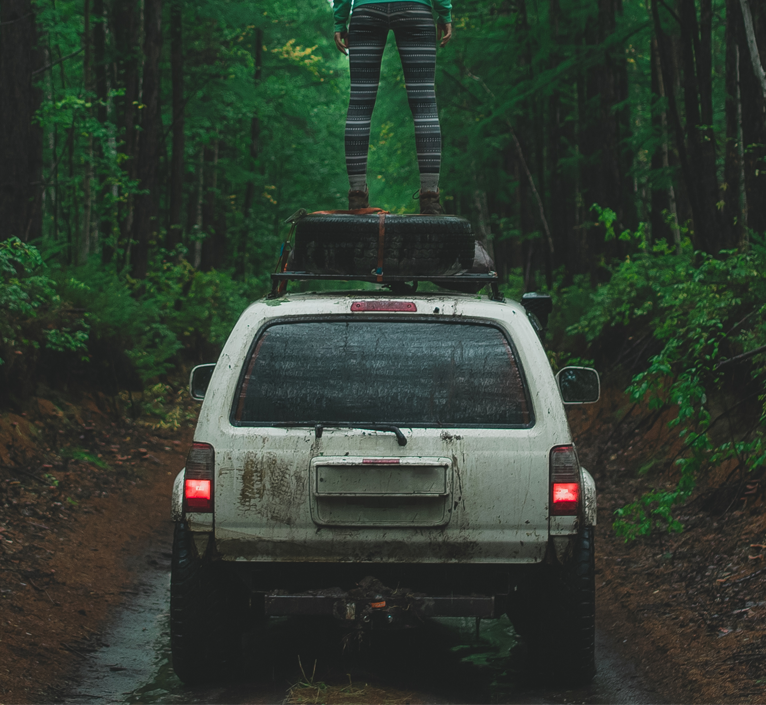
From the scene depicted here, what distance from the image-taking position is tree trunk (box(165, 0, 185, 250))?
2366cm

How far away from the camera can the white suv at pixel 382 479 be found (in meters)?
4.22

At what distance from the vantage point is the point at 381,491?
4.20 metres

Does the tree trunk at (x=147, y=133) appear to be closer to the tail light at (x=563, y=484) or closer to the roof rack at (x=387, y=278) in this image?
the roof rack at (x=387, y=278)

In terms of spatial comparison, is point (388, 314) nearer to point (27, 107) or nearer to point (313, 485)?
point (313, 485)

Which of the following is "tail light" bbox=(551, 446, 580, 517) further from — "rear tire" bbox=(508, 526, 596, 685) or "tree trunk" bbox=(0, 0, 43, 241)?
"tree trunk" bbox=(0, 0, 43, 241)

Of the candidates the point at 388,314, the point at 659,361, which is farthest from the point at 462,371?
the point at 659,361

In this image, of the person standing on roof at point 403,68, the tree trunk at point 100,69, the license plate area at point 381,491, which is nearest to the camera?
the license plate area at point 381,491

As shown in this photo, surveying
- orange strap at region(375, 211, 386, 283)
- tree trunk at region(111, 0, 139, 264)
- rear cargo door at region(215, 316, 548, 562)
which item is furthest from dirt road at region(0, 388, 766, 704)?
tree trunk at region(111, 0, 139, 264)

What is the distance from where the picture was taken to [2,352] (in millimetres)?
9281

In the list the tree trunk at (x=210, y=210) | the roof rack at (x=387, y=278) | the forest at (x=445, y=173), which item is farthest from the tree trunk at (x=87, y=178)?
the roof rack at (x=387, y=278)

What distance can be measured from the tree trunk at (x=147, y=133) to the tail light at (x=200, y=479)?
15.5 m

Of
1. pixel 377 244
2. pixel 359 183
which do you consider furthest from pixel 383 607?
pixel 359 183

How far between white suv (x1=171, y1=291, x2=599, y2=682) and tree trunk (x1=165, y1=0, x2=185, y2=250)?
19.3m

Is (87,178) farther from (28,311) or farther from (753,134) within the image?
(753,134)
